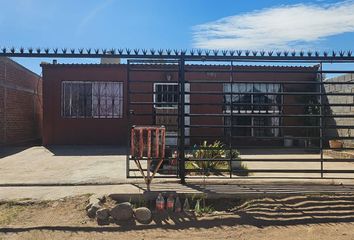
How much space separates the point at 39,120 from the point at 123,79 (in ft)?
23.0

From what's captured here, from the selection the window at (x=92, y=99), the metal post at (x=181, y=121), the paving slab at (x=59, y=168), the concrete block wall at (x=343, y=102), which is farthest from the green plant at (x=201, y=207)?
the window at (x=92, y=99)

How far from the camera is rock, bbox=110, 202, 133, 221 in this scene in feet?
21.5

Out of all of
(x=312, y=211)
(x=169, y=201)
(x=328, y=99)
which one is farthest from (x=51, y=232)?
(x=328, y=99)

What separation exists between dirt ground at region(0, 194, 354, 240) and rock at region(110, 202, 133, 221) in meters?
0.18

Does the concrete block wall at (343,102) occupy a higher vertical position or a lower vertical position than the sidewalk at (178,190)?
higher

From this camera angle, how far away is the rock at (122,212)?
258 inches

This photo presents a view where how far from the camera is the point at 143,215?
6594 mm

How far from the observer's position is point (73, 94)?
20.0 meters

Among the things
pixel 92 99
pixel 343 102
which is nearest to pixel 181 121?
pixel 343 102

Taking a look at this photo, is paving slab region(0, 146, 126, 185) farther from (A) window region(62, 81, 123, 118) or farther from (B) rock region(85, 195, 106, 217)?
(A) window region(62, 81, 123, 118)

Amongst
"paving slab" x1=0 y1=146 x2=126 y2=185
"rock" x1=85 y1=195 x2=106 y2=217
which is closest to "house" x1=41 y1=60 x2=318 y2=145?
"paving slab" x1=0 y1=146 x2=126 y2=185

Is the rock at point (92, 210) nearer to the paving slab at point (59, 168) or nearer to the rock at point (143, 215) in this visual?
the rock at point (143, 215)

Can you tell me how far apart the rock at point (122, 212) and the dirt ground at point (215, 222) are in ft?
0.58

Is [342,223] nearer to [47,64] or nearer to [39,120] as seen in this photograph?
[47,64]
